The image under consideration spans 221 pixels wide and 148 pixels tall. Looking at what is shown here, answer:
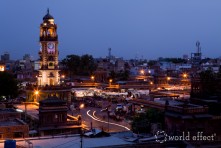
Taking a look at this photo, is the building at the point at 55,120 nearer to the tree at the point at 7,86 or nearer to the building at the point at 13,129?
the building at the point at 13,129

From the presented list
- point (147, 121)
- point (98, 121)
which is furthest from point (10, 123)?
point (98, 121)

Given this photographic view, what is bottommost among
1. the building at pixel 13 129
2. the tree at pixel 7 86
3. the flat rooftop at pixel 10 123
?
the building at pixel 13 129

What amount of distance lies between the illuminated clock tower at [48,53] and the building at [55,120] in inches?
929

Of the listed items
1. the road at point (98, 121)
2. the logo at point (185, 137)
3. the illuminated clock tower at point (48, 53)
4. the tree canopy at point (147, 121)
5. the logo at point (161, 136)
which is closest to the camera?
A: the logo at point (161, 136)

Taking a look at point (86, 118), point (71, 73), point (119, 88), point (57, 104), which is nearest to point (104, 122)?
point (86, 118)

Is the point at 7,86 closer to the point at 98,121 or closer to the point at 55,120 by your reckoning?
the point at 98,121

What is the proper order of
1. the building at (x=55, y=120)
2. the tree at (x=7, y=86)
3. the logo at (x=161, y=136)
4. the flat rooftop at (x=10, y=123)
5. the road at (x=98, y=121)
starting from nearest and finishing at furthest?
the logo at (x=161, y=136) → the flat rooftop at (x=10, y=123) → the building at (x=55, y=120) → the road at (x=98, y=121) → the tree at (x=7, y=86)

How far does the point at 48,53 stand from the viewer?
183 ft

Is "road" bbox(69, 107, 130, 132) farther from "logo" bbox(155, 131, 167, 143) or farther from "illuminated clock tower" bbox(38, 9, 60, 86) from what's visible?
"logo" bbox(155, 131, 167, 143)

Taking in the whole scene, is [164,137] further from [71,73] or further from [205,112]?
[71,73]

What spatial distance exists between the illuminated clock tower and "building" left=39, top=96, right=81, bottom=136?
23.6 meters

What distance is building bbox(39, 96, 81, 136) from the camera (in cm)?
3130

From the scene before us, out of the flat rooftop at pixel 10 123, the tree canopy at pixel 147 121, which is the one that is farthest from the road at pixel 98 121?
the tree canopy at pixel 147 121

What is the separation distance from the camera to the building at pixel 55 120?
31.3 metres
